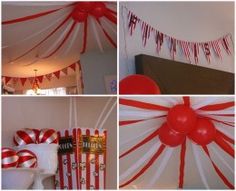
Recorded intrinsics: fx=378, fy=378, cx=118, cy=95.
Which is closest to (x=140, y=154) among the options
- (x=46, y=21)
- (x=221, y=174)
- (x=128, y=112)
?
(x=128, y=112)

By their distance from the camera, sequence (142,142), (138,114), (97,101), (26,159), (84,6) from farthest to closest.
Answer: (142,142)
(138,114)
(97,101)
(84,6)
(26,159)

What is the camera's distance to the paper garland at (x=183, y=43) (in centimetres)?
230

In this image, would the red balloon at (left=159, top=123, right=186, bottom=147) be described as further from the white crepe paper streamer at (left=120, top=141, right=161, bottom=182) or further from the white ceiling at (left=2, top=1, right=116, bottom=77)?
the white ceiling at (left=2, top=1, right=116, bottom=77)

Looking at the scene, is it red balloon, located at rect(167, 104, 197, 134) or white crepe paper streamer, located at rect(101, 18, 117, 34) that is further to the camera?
white crepe paper streamer, located at rect(101, 18, 117, 34)

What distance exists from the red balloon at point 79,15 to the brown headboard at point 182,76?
0.44m

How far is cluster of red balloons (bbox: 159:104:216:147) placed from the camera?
176 centimetres

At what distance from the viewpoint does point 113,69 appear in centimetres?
200

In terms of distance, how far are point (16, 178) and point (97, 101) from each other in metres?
0.69

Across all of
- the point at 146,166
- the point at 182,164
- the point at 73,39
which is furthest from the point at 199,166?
the point at 73,39

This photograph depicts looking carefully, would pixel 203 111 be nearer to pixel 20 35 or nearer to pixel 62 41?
pixel 62 41

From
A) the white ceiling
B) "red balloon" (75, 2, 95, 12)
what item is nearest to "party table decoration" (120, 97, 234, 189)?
the white ceiling

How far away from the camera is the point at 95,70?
77.8 inches

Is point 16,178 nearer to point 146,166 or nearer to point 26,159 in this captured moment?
point 26,159

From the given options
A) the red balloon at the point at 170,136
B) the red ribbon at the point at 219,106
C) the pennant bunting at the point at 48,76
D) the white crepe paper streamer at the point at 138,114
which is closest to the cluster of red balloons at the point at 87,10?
the pennant bunting at the point at 48,76
